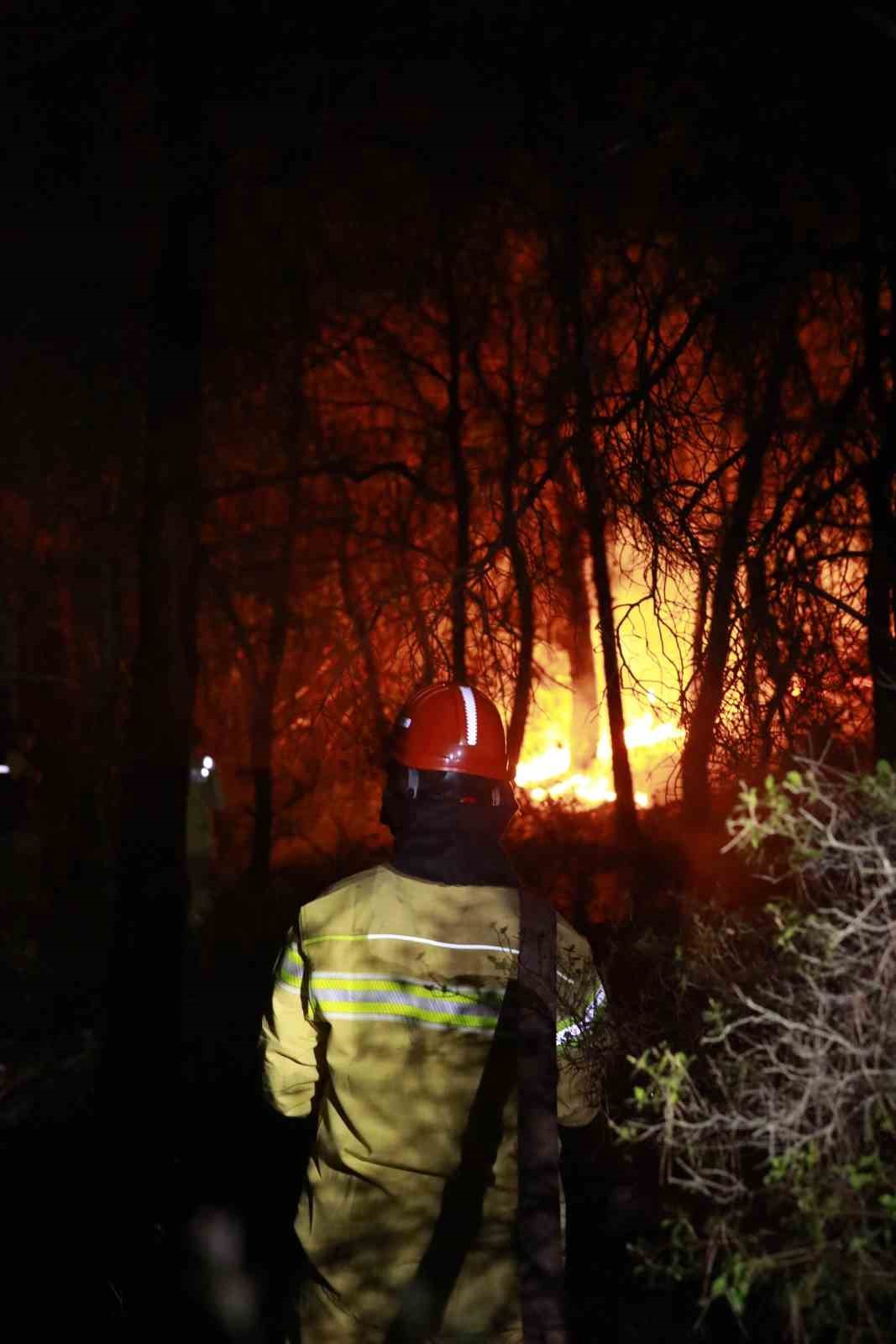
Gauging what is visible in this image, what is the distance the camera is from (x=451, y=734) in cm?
333

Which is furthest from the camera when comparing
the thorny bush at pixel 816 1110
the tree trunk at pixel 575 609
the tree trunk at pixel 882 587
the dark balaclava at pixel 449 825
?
the tree trunk at pixel 575 609

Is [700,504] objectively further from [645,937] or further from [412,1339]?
[412,1339]

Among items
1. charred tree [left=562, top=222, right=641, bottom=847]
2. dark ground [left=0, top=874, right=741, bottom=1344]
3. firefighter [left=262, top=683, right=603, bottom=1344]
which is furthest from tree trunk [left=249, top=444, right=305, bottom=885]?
firefighter [left=262, top=683, right=603, bottom=1344]

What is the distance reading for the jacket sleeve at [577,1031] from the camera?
283cm

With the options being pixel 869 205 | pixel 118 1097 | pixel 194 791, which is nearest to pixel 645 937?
pixel 869 205

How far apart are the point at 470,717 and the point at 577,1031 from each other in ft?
2.83

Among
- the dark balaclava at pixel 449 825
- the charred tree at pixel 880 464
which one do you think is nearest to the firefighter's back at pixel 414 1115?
the dark balaclava at pixel 449 825

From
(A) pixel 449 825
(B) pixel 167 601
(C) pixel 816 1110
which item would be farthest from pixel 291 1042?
(B) pixel 167 601

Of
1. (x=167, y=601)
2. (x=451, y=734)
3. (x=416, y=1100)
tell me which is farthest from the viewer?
(x=167, y=601)

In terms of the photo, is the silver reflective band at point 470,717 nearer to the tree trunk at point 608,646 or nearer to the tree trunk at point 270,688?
the tree trunk at point 608,646

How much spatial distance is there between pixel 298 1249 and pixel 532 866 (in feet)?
29.4

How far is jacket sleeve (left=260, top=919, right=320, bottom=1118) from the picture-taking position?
9.48ft

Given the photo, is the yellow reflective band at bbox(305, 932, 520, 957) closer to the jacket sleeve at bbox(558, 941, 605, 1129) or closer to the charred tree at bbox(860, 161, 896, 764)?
the jacket sleeve at bbox(558, 941, 605, 1129)

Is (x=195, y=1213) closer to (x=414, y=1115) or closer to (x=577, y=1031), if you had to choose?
(x=414, y=1115)
